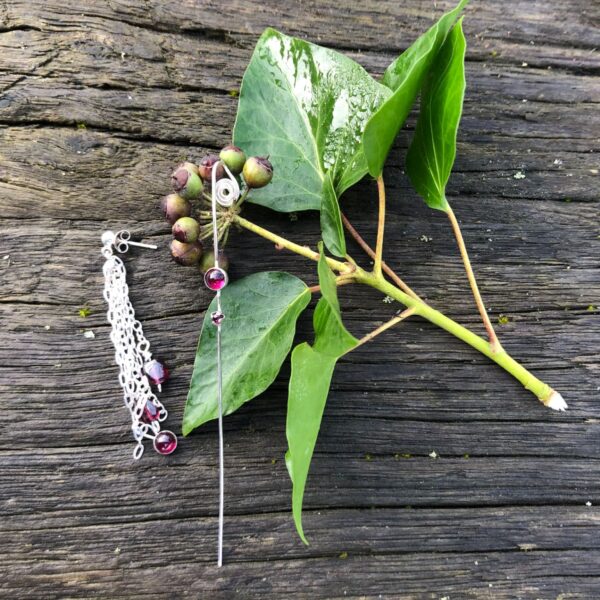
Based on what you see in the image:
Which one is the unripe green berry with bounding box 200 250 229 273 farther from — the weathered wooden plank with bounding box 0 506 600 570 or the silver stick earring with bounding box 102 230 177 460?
the weathered wooden plank with bounding box 0 506 600 570

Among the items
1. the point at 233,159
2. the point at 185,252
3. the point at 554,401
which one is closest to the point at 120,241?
the point at 185,252

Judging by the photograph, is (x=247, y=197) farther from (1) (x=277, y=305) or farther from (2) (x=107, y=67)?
(2) (x=107, y=67)

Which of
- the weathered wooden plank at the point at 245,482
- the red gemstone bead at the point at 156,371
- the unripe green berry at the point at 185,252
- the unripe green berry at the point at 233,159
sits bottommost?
the weathered wooden plank at the point at 245,482

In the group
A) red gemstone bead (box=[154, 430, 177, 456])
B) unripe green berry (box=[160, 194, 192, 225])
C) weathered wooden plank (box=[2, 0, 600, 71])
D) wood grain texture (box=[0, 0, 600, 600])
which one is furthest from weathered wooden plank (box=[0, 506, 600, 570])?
weathered wooden plank (box=[2, 0, 600, 71])

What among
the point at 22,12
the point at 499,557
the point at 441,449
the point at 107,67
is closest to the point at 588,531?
the point at 499,557

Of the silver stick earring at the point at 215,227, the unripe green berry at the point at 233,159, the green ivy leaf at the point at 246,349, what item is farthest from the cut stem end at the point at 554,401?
the unripe green berry at the point at 233,159

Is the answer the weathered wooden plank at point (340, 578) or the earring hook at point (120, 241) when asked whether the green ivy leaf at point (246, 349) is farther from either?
the weathered wooden plank at point (340, 578)
